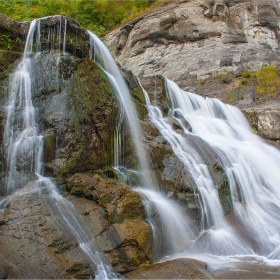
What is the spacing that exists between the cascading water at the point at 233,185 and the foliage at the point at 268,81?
4.25 metres

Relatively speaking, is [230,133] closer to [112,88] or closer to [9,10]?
[112,88]

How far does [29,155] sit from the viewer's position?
590 centimetres

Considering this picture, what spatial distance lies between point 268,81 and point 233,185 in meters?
11.0

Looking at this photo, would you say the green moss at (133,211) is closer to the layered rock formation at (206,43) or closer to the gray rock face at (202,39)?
the layered rock formation at (206,43)

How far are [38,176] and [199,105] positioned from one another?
9927 mm

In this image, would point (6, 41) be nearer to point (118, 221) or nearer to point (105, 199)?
A: point (105, 199)

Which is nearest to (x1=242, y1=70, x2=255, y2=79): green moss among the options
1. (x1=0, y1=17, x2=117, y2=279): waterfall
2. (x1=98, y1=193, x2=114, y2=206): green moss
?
(x1=0, y1=17, x2=117, y2=279): waterfall

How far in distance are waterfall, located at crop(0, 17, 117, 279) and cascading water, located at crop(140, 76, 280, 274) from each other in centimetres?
200

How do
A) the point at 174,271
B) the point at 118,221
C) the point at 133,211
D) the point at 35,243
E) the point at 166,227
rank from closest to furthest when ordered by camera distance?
the point at 35,243 < the point at 174,271 < the point at 118,221 < the point at 133,211 < the point at 166,227

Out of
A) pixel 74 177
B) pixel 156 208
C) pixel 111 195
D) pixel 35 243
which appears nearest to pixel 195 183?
pixel 156 208


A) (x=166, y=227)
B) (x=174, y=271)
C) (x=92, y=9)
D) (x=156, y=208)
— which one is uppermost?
(x=92, y=9)

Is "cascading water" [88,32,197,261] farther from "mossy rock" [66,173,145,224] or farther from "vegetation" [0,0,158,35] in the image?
"vegetation" [0,0,158,35]

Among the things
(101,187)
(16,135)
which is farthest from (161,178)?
(16,135)

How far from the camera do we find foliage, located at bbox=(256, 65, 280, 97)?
52.2 feet
